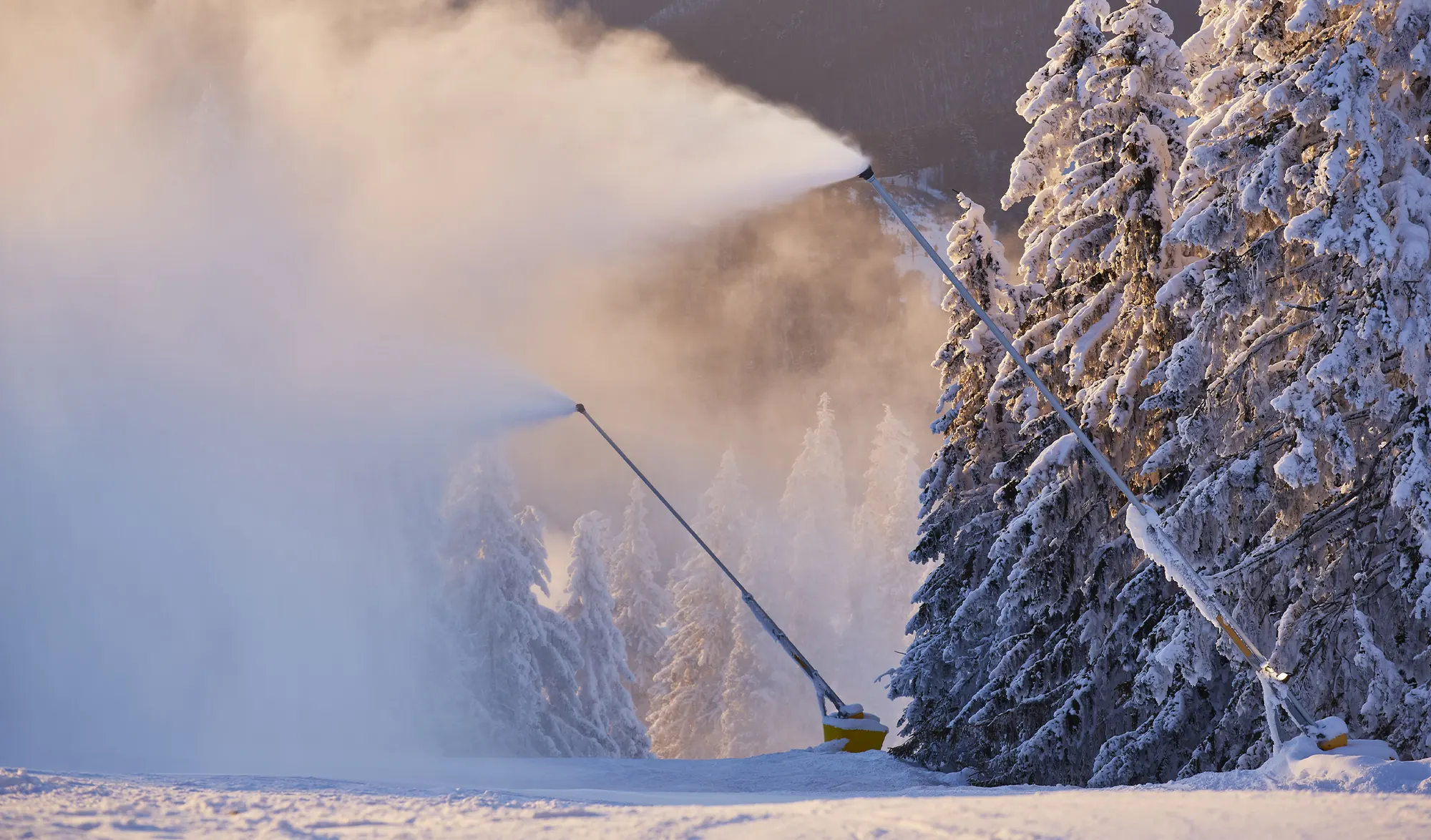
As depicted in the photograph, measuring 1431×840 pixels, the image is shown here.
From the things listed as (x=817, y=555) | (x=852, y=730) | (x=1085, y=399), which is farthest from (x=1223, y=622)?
(x=817, y=555)

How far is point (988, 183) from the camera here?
175125 millimetres

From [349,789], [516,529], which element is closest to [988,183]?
[516,529]

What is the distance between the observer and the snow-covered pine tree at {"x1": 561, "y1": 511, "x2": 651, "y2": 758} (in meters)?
48.8

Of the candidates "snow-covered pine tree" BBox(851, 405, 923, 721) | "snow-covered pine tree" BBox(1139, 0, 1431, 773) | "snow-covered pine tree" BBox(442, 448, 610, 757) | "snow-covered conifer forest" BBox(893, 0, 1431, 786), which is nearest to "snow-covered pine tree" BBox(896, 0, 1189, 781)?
"snow-covered conifer forest" BBox(893, 0, 1431, 786)

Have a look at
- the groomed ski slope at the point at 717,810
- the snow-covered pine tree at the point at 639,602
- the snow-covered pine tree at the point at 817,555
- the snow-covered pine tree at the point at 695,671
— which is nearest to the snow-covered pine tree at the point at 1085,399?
the groomed ski slope at the point at 717,810

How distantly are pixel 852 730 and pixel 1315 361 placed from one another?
42.5ft

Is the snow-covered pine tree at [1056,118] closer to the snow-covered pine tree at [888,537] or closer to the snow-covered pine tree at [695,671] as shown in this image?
the snow-covered pine tree at [695,671]

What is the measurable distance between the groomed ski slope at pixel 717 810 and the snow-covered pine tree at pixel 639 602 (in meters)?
62.6

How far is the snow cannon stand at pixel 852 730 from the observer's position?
2275 cm

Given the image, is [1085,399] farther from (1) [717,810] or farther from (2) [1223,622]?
(1) [717,810]

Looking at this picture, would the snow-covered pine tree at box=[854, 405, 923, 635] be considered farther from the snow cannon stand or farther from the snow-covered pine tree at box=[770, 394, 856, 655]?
the snow cannon stand

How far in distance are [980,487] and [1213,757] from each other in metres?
9.01

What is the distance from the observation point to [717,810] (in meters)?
7.55

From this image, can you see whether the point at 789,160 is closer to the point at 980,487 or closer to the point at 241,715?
the point at 980,487
